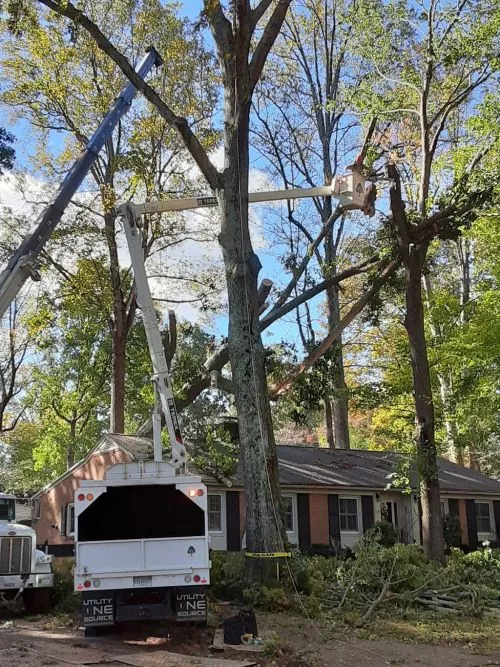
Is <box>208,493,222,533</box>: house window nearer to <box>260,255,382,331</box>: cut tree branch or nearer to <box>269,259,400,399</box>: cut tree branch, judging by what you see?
<box>269,259,400,399</box>: cut tree branch

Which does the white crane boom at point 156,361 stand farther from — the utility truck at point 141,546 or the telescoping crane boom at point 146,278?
the utility truck at point 141,546

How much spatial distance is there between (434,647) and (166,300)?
750 inches

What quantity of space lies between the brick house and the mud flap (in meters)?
12.3

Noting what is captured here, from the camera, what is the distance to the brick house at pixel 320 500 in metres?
23.0

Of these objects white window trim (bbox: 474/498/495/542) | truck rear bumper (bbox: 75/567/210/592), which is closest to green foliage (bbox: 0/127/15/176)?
truck rear bumper (bbox: 75/567/210/592)

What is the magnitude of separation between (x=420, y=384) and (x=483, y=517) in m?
14.0

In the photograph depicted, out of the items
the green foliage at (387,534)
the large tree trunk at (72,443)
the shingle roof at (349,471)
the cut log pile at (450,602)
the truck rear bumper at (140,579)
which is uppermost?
the large tree trunk at (72,443)

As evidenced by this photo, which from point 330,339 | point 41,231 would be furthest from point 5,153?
point 330,339

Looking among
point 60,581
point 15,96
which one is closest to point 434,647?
point 60,581

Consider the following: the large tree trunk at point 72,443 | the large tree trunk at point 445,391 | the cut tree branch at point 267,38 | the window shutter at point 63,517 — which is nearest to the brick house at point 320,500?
the window shutter at point 63,517

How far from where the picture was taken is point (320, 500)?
24688 millimetres

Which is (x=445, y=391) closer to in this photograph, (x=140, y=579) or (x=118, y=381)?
(x=118, y=381)

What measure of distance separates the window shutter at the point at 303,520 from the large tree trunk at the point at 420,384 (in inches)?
280

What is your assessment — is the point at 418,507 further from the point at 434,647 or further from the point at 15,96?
the point at 15,96
